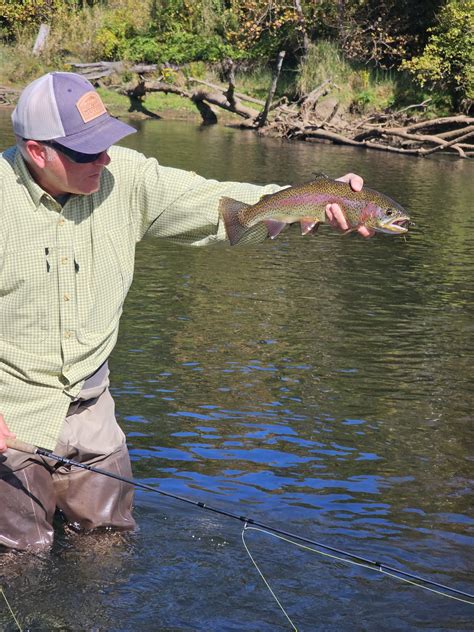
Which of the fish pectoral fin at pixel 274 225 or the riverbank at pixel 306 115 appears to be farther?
the riverbank at pixel 306 115

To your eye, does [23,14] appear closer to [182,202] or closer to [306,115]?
[306,115]

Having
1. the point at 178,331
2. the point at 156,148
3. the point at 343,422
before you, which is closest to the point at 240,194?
the point at 343,422

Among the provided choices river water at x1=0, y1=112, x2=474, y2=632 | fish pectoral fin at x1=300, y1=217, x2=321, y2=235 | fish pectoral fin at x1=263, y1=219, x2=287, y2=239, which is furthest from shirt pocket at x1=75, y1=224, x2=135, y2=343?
river water at x1=0, y1=112, x2=474, y2=632

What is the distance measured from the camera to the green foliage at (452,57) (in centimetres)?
2798

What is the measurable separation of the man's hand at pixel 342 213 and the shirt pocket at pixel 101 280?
79 centimetres

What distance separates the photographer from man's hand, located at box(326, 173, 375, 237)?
4.28m

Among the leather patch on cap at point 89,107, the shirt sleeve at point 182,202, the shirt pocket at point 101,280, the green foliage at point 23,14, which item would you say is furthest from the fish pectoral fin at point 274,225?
the green foliage at point 23,14

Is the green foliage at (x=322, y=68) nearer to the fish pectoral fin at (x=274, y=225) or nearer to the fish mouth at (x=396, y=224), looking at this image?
the fish pectoral fin at (x=274, y=225)

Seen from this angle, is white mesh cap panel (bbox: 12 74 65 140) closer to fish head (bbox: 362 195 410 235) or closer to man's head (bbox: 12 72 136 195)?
man's head (bbox: 12 72 136 195)

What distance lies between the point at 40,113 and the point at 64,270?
579mm

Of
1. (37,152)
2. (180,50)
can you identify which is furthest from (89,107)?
(180,50)

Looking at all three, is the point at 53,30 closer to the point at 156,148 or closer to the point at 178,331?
the point at 156,148

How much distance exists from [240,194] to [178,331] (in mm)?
4677

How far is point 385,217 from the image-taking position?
4.37 m
